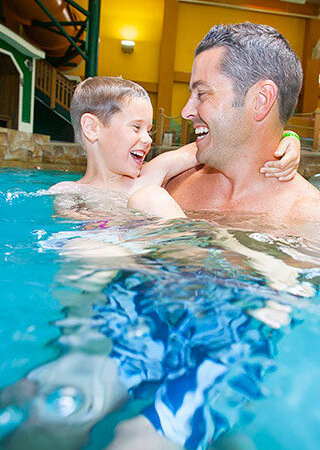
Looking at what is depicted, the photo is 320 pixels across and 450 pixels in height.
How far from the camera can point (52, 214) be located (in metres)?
2.36

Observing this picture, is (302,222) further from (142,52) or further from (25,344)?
(142,52)

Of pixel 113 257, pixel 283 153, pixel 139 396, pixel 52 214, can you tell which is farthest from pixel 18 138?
pixel 139 396

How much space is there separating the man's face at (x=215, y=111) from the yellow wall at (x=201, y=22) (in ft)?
52.2

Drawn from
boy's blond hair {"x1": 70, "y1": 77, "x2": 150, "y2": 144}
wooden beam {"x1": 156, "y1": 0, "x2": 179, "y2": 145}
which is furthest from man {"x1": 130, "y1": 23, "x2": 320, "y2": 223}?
wooden beam {"x1": 156, "y1": 0, "x2": 179, "y2": 145}

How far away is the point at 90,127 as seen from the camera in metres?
2.92

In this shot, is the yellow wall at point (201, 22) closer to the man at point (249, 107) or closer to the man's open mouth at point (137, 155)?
the man's open mouth at point (137, 155)

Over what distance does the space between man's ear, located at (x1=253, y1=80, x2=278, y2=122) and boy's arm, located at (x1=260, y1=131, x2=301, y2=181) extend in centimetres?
22

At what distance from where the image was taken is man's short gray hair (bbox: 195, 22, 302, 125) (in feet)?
6.69

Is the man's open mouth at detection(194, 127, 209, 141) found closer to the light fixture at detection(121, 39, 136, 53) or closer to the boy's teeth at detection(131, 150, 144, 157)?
the boy's teeth at detection(131, 150, 144, 157)

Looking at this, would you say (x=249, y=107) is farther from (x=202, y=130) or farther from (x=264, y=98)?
(x=202, y=130)

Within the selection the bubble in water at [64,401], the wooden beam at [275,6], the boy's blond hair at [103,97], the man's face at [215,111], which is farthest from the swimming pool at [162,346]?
the wooden beam at [275,6]

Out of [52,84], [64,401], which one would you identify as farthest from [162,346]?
[52,84]

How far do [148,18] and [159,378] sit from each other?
18.5 meters

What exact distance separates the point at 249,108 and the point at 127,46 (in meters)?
16.1
